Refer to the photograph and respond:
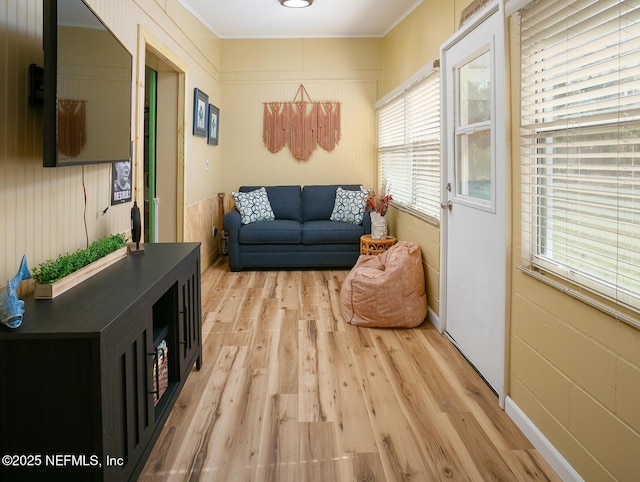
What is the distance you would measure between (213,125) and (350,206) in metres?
1.85

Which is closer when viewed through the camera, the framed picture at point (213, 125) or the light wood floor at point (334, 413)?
the light wood floor at point (334, 413)

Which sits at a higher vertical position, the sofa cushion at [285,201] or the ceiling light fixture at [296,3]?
the ceiling light fixture at [296,3]

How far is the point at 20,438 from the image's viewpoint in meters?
1.46

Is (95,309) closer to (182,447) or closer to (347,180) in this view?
(182,447)

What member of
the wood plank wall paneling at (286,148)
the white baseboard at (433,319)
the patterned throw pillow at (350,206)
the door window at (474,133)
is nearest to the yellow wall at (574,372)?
the door window at (474,133)

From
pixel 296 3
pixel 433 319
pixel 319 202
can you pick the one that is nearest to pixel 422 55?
pixel 296 3

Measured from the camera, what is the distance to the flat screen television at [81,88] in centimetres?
177

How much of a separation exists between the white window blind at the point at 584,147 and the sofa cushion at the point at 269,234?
11.8 ft

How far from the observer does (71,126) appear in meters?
1.94

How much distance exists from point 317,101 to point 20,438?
18.3 ft

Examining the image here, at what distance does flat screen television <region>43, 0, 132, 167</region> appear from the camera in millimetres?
1771

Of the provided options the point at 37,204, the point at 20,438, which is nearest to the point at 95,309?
the point at 20,438

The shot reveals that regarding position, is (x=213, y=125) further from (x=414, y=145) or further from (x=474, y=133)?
(x=474, y=133)

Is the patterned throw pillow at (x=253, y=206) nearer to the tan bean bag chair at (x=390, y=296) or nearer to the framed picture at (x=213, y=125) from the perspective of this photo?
the framed picture at (x=213, y=125)
